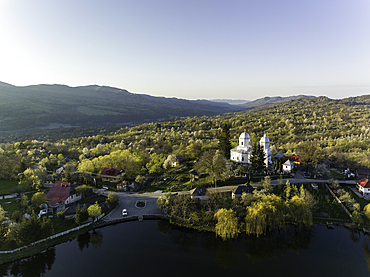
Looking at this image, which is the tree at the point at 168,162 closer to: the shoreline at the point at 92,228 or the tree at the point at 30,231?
the shoreline at the point at 92,228

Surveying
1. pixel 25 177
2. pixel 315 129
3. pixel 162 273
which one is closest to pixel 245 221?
pixel 162 273

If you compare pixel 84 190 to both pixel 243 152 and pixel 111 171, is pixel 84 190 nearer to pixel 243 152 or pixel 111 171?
pixel 111 171

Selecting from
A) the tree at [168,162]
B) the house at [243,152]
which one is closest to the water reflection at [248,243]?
the house at [243,152]

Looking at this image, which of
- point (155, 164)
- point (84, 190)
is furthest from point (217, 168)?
point (84, 190)

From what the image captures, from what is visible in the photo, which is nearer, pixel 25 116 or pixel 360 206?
pixel 360 206

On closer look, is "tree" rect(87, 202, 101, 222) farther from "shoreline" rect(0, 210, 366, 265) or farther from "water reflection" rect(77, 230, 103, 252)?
→ "water reflection" rect(77, 230, 103, 252)

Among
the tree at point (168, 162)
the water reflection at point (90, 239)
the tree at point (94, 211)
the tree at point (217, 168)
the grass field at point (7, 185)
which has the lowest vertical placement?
the water reflection at point (90, 239)

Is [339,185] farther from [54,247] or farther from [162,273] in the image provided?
[54,247]

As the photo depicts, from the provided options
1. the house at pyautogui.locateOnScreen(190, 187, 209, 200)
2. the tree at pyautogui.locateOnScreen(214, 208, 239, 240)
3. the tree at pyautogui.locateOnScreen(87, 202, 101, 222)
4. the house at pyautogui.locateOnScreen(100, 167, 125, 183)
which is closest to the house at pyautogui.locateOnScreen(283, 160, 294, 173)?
the house at pyautogui.locateOnScreen(190, 187, 209, 200)

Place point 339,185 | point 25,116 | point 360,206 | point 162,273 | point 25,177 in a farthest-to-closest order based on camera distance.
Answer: point 25,116 < point 25,177 < point 339,185 < point 360,206 < point 162,273
